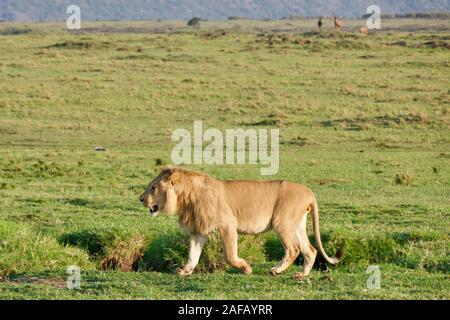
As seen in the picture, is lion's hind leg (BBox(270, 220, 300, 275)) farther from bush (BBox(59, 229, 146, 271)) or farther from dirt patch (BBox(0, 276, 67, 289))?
bush (BBox(59, 229, 146, 271))

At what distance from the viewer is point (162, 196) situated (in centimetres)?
885

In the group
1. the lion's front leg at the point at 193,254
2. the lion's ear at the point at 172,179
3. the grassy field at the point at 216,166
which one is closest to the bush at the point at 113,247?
the grassy field at the point at 216,166

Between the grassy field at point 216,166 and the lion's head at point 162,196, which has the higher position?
the lion's head at point 162,196

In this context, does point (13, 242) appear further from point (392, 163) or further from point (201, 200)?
point (392, 163)

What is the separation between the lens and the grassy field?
9.05 meters

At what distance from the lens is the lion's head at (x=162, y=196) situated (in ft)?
29.0
